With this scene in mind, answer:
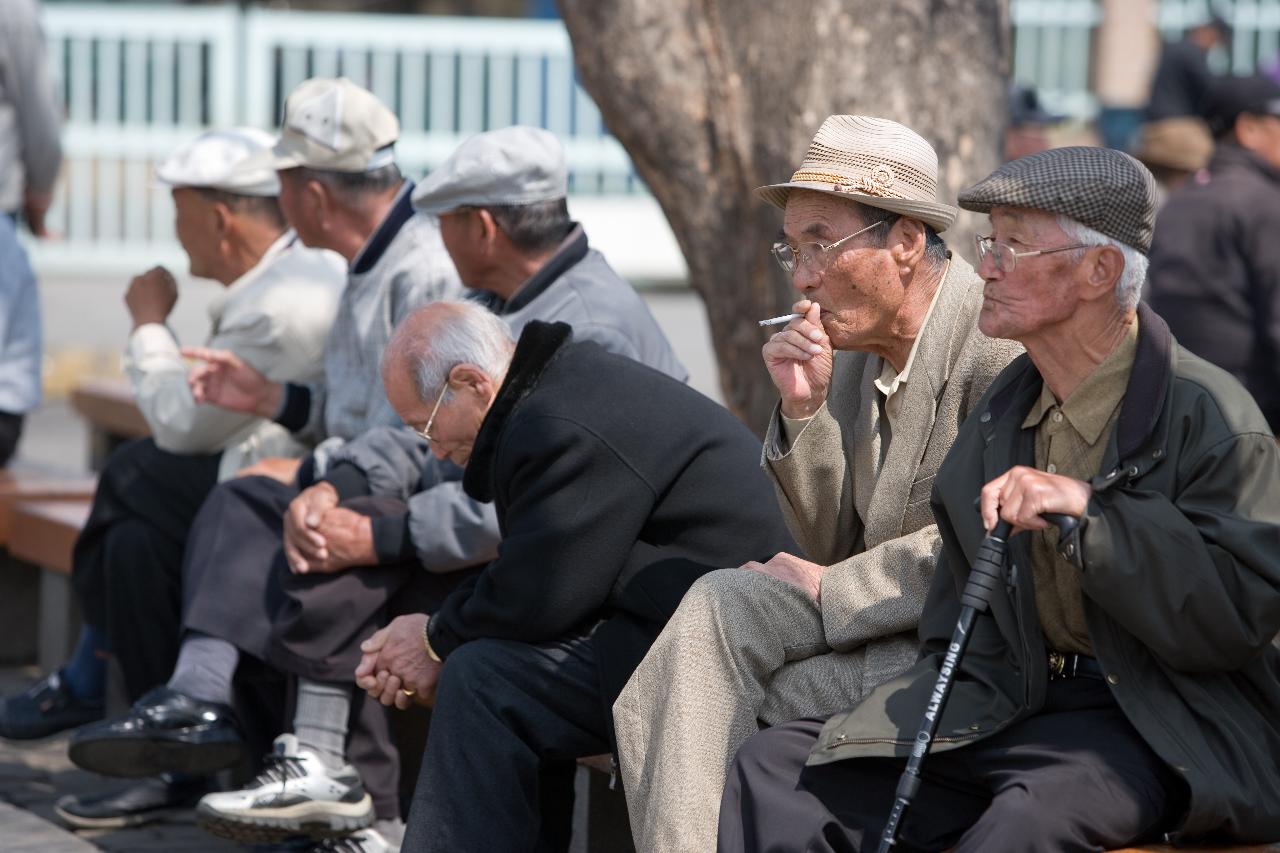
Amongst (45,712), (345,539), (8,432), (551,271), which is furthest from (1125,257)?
(8,432)

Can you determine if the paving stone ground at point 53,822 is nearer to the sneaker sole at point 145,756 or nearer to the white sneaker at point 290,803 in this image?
the sneaker sole at point 145,756

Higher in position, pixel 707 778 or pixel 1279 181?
pixel 1279 181

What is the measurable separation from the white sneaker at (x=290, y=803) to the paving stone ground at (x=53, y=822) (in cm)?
46

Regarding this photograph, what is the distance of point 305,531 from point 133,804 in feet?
3.42

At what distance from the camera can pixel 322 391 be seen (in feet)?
17.7

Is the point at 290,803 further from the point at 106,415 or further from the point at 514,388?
the point at 106,415

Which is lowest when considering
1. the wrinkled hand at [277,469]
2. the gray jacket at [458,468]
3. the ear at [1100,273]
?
the wrinkled hand at [277,469]

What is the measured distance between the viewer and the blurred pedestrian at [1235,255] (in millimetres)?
6883

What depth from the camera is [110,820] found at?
505cm

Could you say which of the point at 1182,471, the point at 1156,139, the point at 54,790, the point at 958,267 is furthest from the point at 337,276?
the point at 1156,139

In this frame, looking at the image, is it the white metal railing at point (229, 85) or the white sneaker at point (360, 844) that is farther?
the white metal railing at point (229, 85)

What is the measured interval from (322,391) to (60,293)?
8.92 m

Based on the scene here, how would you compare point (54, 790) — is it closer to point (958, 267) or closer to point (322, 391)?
point (322, 391)

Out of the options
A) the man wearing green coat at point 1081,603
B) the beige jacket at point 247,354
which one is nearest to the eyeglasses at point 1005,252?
the man wearing green coat at point 1081,603
